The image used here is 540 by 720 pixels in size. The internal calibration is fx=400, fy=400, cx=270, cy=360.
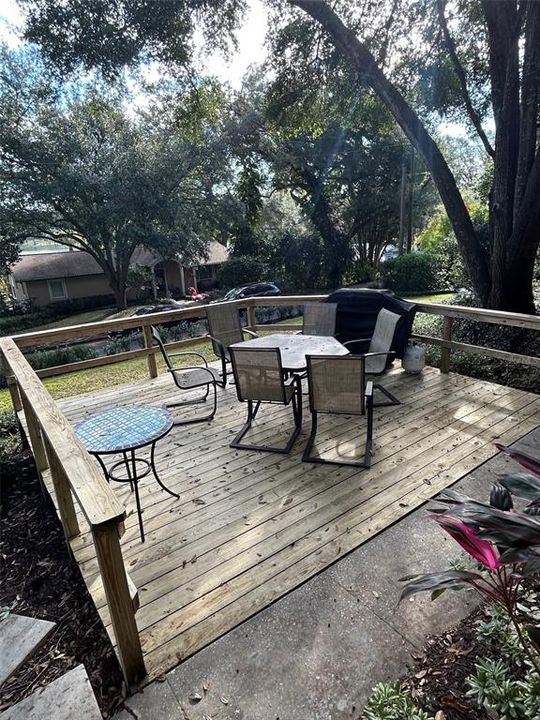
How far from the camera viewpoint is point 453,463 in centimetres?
304

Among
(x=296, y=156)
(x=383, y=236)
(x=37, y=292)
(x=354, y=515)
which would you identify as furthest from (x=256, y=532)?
(x=37, y=292)

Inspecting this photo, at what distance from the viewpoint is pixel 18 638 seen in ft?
6.09

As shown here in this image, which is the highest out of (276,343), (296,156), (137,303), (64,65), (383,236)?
(296,156)

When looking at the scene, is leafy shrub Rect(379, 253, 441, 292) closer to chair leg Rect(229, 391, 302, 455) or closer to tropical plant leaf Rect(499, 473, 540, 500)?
chair leg Rect(229, 391, 302, 455)

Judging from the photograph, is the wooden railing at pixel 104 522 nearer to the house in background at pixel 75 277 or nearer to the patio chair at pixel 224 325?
the patio chair at pixel 224 325

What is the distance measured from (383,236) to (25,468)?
22.6 metres

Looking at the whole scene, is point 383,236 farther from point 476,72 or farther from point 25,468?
point 25,468

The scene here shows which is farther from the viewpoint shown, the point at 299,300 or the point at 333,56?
the point at 333,56

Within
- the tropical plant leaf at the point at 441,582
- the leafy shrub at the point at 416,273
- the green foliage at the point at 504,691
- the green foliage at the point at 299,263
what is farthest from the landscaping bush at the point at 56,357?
the leafy shrub at the point at 416,273

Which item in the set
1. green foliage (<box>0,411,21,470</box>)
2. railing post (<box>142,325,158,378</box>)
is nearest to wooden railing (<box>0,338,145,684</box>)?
green foliage (<box>0,411,21,470</box>)

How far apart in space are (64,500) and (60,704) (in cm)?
105

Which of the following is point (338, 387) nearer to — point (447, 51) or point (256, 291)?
point (447, 51)

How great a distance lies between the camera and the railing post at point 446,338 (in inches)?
183

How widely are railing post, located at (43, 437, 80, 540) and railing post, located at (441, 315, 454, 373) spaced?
13.5ft
